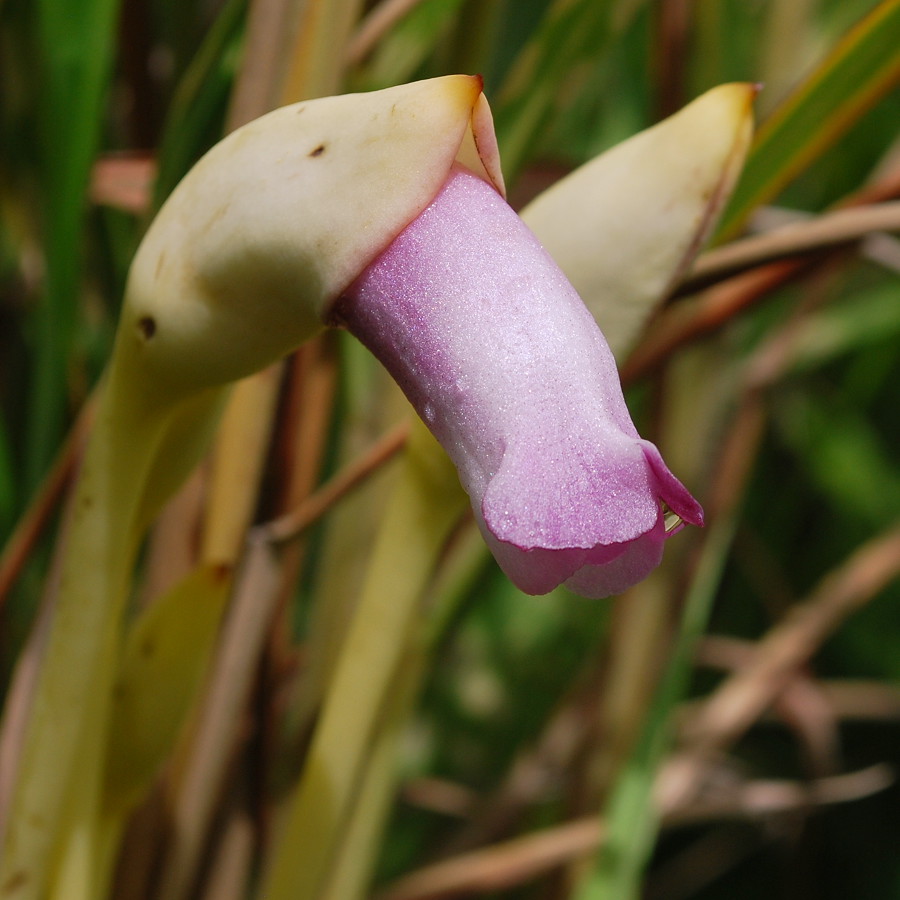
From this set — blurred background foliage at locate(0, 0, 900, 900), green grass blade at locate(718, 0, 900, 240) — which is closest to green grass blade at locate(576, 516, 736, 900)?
blurred background foliage at locate(0, 0, 900, 900)

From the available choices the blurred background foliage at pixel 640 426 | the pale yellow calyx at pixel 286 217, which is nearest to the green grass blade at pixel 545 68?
the blurred background foliage at pixel 640 426

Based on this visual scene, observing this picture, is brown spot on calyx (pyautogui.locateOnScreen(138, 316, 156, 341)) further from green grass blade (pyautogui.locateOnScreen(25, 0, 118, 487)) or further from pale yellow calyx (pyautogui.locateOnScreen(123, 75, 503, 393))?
green grass blade (pyautogui.locateOnScreen(25, 0, 118, 487))

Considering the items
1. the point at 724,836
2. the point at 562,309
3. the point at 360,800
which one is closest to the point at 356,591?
the point at 360,800

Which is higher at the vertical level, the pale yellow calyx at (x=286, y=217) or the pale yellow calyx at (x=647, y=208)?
the pale yellow calyx at (x=286, y=217)

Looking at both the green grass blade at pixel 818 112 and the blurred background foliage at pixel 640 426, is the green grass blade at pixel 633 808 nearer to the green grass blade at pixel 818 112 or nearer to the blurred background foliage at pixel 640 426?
the blurred background foliage at pixel 640 426

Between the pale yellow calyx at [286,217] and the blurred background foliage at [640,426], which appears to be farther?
the blurred background foliage at [640,426]

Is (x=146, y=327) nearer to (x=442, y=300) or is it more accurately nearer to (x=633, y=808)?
(x=442, y=300)

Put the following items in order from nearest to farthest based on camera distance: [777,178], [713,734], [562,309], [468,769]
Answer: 1. [562,309]
2. [777,178]
3. [713,734]
4. [468,769]

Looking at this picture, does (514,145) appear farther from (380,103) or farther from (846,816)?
(846,816)
